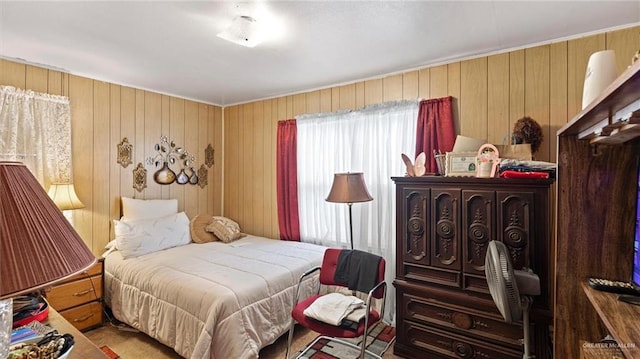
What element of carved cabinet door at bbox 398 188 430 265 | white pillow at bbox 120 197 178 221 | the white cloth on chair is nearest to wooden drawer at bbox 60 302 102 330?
white pillow at bbox 120 197 178 221

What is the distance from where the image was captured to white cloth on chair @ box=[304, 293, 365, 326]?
6.68 feet

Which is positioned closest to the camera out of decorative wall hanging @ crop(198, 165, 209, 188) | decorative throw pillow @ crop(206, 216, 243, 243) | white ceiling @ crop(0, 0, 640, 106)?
white ceiling @ crop(0, 0, 640, 106)

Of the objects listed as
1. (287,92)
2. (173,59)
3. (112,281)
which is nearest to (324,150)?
(287,92)

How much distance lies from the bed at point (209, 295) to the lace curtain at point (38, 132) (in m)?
0.98

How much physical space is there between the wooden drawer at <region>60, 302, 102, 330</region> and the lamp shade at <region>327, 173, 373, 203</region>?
2361 millimetres

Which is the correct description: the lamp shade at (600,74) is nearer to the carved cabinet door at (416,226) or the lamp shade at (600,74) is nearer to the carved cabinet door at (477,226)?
the carved cabinet door at (477,226)

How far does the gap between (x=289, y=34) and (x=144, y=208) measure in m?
2.52

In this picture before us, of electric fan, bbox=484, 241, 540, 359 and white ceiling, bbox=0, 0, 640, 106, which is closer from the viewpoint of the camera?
electric fan, bbox=484, 241, 540, 359

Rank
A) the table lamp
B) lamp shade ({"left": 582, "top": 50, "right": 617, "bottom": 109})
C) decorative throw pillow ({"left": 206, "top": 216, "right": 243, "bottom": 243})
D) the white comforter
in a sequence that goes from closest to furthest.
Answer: the table lamp → lamp shade ({"left": 582, "top": 50, "right": 617, "bottom": 109}) → the white comforter → decorative throw pillow ({"left": 206, "top": 216, "right": 243, "bottom": 243})

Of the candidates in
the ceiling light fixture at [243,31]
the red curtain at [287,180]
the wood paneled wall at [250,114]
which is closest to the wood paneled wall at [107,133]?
the wood paneled wall at [250,114]

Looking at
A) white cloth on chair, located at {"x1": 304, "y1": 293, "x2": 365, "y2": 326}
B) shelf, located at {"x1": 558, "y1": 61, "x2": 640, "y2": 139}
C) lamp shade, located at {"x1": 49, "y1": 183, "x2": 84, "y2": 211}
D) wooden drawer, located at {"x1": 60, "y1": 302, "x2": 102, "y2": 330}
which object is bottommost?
wooden drawer, located at {"x1": 60, "y1": 302, "x2": 102, "y2": 330}

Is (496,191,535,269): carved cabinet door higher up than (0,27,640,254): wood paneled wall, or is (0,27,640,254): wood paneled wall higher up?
(0,27,640,254): wood paneled wall

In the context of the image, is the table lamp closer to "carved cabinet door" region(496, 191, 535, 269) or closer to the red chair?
the red chair

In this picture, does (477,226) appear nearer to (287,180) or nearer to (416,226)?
(416,226)
